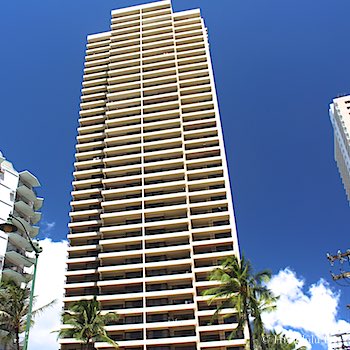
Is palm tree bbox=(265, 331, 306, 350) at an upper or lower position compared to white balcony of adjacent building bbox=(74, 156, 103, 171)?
lower

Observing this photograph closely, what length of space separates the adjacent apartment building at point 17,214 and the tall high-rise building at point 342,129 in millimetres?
92484

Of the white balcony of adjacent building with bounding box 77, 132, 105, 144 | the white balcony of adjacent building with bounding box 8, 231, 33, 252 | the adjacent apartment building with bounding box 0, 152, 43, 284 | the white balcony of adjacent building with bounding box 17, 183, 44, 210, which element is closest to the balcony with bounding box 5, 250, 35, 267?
the adjacent apartment building with bounding box 0, 152, 43, 284

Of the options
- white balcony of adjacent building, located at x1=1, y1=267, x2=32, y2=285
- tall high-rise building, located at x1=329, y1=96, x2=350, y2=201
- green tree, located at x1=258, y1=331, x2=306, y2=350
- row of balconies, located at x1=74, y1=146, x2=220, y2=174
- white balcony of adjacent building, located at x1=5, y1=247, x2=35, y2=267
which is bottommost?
green tree, located at x1=258, y1=331, x2=306, y2=350

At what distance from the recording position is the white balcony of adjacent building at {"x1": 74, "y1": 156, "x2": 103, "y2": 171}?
77.8 metres

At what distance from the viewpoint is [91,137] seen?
268 feet

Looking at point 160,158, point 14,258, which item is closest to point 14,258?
point 14,258

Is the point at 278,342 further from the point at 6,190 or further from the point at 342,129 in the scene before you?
the point at 342,129

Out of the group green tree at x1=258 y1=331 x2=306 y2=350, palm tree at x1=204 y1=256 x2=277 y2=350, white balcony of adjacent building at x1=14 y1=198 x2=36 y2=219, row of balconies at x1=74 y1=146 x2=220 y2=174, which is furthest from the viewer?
row of balconies at x1=74 y1=146 x2=220 y2=174

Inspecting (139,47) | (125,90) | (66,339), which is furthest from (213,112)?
(66,339)

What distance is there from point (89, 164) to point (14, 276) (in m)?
27.9

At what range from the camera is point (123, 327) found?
56094mm

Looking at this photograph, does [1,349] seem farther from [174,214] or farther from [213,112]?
[213,112]

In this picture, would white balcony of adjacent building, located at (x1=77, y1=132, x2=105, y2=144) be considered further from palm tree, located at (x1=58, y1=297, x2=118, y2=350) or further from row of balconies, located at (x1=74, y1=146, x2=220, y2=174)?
palm tree, located at (x1=58, y1=297, x2=118, y2=350)

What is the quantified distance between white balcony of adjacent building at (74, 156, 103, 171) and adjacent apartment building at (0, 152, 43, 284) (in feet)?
34.1
